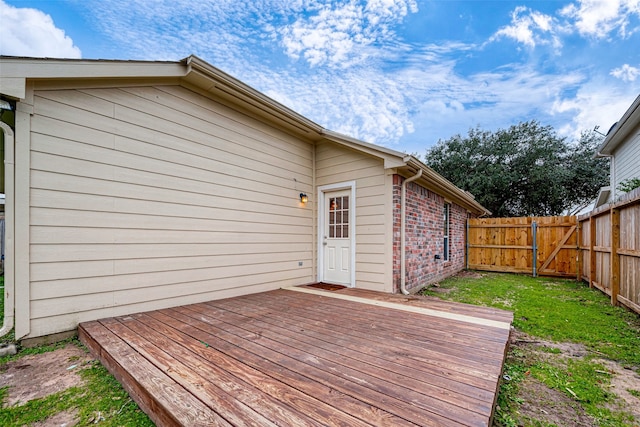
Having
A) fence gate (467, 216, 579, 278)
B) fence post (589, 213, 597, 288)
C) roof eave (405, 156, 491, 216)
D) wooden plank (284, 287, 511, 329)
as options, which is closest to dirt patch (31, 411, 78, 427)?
wooden plank (284, 287, 511, 329)

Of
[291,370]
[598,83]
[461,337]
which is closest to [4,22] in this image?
[291,370]

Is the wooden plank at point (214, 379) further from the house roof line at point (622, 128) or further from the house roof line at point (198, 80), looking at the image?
the house roof line at point (622, 128)

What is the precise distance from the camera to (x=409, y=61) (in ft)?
30.8

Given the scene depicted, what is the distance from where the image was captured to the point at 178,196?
12.0 feet

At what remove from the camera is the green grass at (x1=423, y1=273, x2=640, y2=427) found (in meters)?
1.94

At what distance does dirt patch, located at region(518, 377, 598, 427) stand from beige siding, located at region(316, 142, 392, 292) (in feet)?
8.31

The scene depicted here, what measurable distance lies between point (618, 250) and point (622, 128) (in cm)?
435

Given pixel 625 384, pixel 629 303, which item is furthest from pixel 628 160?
pixel 625 384

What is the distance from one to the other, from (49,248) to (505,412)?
4.17m

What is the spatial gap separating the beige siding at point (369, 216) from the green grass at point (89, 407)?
146 inches

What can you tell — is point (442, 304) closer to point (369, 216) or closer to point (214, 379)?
point (369, 216)

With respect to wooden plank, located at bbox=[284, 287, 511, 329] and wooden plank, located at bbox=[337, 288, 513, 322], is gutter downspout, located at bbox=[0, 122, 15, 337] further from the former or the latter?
wooden plank, located at bbox=[337, 288, 513, 322]

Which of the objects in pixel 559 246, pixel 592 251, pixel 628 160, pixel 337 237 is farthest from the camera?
pixel 559 246

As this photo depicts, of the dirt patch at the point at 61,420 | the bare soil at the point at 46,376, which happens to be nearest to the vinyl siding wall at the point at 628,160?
the dirt patch at the point at 61,420
